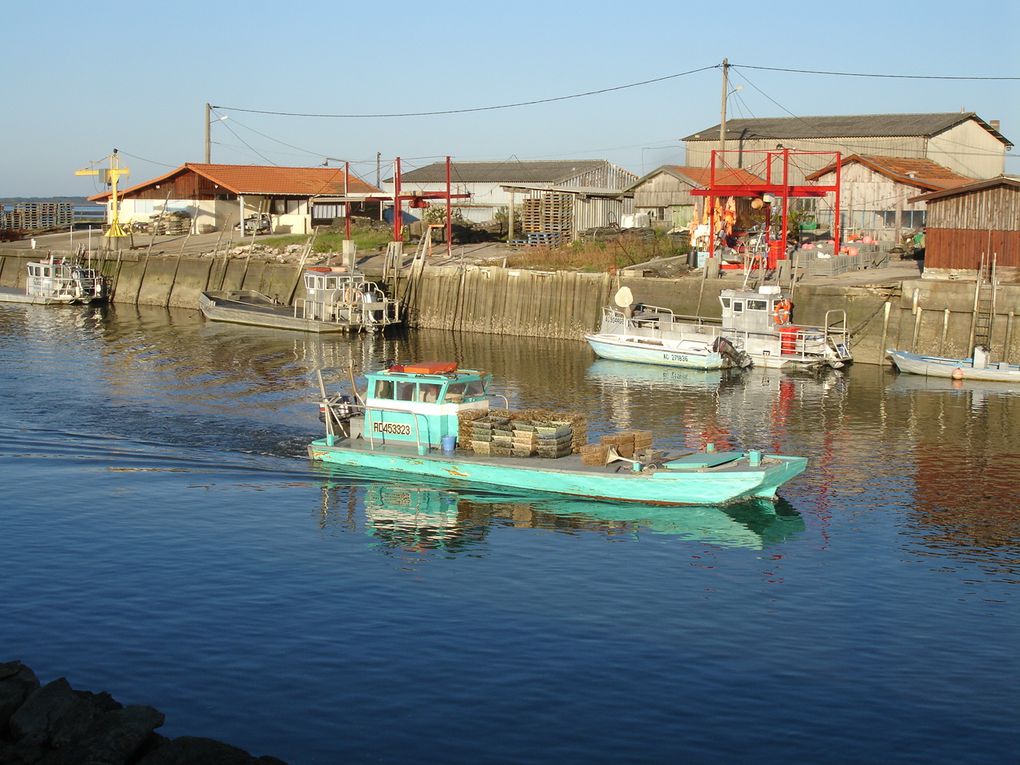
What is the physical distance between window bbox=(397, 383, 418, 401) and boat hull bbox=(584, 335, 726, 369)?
24.0 m

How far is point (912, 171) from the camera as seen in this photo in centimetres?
7181

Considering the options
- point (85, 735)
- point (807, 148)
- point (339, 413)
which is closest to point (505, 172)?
point (807, 148)

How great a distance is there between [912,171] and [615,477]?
49.7 metres

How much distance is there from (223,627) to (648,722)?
322 inches

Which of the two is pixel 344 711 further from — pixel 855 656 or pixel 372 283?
pixel 372 283

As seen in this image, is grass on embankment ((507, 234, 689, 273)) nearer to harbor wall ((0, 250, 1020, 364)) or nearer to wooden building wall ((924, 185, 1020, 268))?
harbor wall ((0, 250, 1020, 364))

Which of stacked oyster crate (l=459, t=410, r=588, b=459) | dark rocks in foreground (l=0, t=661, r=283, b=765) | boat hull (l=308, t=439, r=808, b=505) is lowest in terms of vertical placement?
dark rocks in foreground (l=0, t=661, r=283, b=765)

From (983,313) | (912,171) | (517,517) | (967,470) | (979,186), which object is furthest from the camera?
(912,171)

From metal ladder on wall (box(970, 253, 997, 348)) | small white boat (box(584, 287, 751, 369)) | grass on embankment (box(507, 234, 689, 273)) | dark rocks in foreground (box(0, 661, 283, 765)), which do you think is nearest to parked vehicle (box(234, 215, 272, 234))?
grass on embankment (box(507, 234, 689, 273))

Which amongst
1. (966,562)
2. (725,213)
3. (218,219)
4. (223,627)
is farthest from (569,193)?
(223,627)

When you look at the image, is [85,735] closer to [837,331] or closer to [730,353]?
[730,353]

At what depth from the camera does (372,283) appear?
69500 millimetres

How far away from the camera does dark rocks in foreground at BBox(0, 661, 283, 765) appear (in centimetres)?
1585

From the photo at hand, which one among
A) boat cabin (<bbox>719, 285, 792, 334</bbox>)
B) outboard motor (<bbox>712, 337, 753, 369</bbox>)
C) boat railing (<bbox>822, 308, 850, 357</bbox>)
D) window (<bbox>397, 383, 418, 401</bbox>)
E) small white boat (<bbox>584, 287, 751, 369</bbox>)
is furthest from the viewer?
boat cabin (<bbox>719, 285, 792, 334</bbox>)
